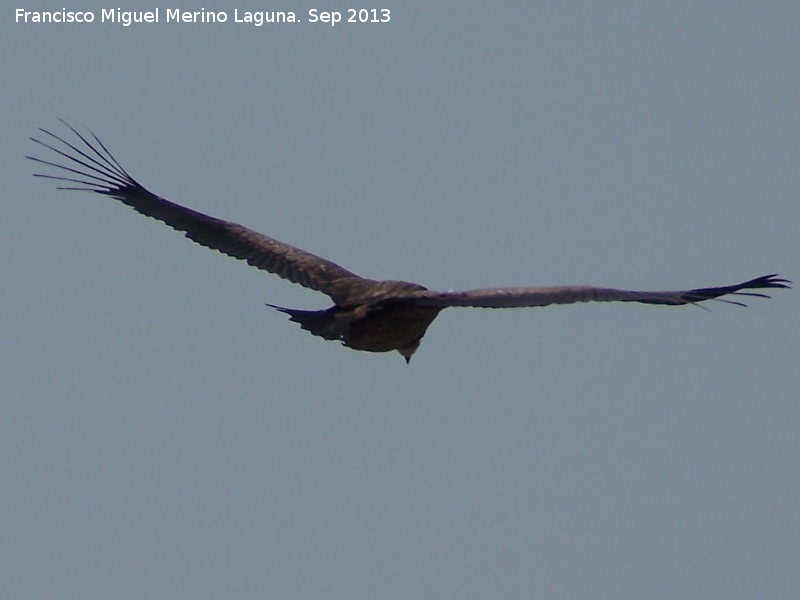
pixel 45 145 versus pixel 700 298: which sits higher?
pixel 45 145

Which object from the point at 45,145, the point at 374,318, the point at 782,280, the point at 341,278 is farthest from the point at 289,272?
the point at 782,280

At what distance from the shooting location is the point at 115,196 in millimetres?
16438

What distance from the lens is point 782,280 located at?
1432 cm

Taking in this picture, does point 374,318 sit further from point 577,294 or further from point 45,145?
point 45,145

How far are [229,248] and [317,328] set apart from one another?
203 centimetres

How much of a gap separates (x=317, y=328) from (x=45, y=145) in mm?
3593

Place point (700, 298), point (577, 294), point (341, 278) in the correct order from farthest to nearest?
1. point (341, 278)
2. point (700, 298)
3. point (577, 294)

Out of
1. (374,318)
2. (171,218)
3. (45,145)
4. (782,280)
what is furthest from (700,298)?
(45,145)

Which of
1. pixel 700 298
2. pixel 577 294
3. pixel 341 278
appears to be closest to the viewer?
pixel 577 294

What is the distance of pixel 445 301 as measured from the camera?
1397cm

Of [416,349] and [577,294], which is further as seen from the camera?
[416,349]

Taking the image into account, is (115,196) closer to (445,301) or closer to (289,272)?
(289,272)

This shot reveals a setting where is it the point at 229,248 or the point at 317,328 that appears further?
the point at 229,248

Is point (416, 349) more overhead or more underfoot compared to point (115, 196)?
more underfoot
